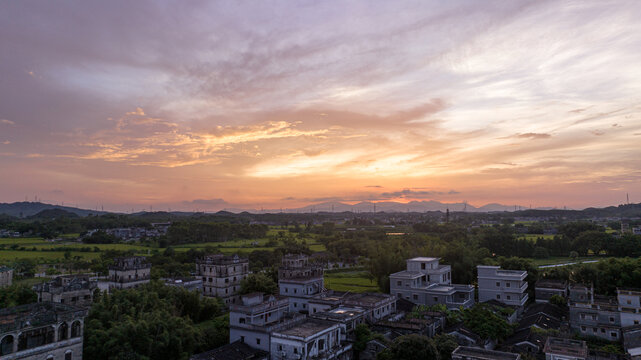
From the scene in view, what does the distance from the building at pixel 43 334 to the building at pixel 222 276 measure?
69.1 ft

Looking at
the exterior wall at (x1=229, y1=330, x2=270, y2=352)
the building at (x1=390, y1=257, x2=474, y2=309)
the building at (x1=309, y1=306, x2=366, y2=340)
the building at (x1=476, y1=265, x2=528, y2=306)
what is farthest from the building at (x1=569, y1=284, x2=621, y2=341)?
the exterior wall at (x1=229, y1=330, x2=270, y2=352)

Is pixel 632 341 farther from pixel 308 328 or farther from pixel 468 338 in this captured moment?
pixel 308 328

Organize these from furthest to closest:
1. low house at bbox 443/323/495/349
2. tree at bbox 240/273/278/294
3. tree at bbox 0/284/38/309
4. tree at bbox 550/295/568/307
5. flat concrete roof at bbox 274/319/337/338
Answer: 1. tree at bbox 240/273/278/294
2. tree at bbox 550/295/568/307
3. tree at bbox 0/284/38/309
4. low house at bbox 443/323/495/349
5. flat concrete roof at bbox 274/319/337/338

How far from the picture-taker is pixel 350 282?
2024 inches

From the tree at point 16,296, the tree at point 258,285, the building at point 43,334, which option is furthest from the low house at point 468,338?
the tree at point 16,296

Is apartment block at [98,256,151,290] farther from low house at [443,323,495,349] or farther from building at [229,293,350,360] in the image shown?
low house at [443,323,495,349]

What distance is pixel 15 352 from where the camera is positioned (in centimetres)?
1923

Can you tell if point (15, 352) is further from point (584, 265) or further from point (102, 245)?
point (102, 245)

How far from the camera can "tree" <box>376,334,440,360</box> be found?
2205 cm

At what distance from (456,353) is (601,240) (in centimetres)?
5824

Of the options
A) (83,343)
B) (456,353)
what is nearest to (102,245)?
(83,343)

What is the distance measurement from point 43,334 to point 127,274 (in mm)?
20559

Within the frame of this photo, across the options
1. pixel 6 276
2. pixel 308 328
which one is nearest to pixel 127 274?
pixel 6 276

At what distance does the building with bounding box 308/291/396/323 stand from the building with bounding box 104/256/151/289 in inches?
749
